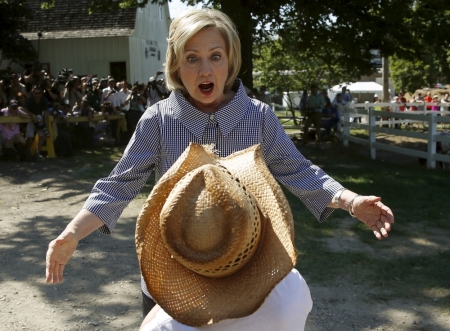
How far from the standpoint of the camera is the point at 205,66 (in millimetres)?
2391

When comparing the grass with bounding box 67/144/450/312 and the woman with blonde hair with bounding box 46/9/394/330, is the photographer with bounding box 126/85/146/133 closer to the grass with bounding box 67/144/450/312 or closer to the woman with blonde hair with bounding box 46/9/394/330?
the grass with bounding box 67/144/450/312

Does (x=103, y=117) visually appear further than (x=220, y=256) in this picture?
Yes

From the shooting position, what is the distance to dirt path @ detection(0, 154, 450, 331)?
15.8ft

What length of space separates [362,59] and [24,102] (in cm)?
837

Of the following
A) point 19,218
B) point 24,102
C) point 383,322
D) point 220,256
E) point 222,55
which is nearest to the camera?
point 220,256

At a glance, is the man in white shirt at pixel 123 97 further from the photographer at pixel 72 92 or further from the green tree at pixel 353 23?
the green tree at pixel 353 23

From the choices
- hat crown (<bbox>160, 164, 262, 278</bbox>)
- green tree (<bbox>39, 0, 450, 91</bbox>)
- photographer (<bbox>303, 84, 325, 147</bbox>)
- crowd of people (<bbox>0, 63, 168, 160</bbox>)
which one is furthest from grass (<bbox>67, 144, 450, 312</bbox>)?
photographer (<bbox>303, 84, 325, 147</bbox>)

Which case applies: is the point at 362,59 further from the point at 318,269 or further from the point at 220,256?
the point at 220,256

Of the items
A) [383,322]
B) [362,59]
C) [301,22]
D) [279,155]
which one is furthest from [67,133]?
[279,155]

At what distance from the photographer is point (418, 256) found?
6418 millimetres

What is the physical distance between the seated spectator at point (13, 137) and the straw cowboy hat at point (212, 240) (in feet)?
41.0

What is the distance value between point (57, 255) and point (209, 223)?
0.65m

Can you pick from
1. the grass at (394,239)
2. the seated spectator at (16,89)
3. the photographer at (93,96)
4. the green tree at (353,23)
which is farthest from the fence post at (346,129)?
the seated spectator at (16,89)

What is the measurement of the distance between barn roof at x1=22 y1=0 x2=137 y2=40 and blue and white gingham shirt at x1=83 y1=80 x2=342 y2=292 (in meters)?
29.6
